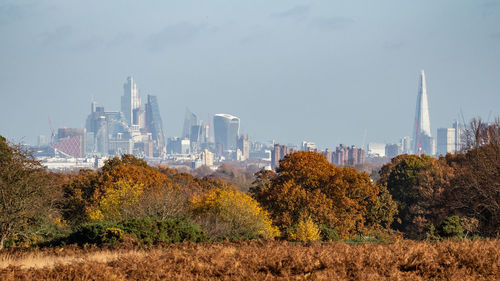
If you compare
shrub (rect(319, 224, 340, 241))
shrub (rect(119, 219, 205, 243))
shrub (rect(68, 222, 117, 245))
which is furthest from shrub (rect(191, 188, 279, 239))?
shrub (rect(68, 222, 117, 245))

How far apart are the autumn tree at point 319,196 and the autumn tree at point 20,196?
16.1 metres

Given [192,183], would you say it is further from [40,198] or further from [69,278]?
[69,278]

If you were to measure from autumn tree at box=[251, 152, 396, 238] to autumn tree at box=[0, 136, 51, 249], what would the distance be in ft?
52.8

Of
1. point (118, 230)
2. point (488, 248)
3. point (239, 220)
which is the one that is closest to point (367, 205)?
point (239, 220)

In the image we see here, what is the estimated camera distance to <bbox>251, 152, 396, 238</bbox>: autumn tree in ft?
139

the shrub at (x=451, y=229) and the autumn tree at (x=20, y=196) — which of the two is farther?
the shrub at (x=451, y=229)

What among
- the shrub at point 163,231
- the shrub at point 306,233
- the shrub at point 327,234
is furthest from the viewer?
the shrub at point 306,233

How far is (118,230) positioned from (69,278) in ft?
32.1

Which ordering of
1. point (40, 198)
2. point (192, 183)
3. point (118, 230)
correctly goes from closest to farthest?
point (118, 230) < point (40, 198) < point (192, 183)

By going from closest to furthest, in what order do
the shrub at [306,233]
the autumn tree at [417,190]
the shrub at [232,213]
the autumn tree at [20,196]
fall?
the autumn tree at [20,196] < the shrub at [306,233] < the shrub at [232,213] < the autumn tree at [417,190]

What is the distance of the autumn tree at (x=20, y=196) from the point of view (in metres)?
23.8

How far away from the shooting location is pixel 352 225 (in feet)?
144

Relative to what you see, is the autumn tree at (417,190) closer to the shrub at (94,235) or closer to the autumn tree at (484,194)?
the autumn tree at (484,194)

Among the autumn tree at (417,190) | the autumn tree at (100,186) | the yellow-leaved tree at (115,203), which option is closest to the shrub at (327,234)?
the yellow-leaved tree at (115,203)
